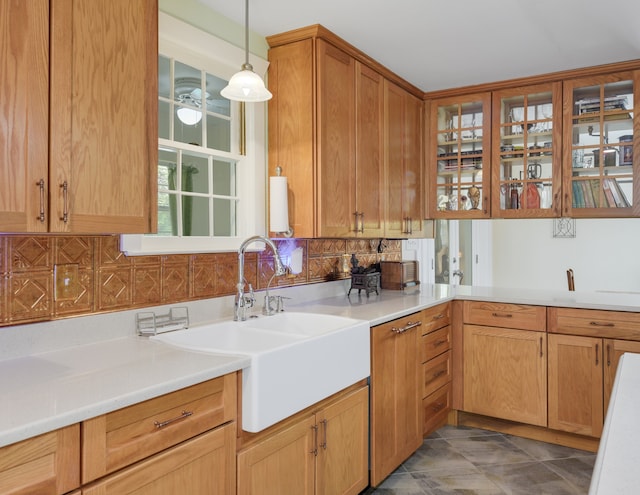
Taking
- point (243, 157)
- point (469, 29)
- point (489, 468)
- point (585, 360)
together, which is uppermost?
point (469, 29)

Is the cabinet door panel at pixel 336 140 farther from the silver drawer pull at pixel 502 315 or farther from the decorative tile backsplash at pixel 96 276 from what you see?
the silver drawer pull at pixel 502 315

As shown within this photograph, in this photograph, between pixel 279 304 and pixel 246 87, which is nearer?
pixel 246 87

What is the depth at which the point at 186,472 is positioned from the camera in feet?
4.89

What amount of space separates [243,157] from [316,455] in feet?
4.98

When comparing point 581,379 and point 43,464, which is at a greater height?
point 43,464

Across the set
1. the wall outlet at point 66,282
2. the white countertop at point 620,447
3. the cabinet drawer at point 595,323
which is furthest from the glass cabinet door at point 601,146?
the wall outlet at point 66,282

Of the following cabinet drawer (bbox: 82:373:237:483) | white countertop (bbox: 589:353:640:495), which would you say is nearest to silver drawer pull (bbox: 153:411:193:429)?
cabinet drawer (bbox: 82:373:237:483)

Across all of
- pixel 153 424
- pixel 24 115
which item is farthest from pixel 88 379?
pixel 24 115

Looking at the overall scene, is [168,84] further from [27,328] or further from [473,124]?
[473,124]

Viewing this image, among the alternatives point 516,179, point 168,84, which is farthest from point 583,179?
point 168,84

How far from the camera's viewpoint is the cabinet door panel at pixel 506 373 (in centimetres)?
318

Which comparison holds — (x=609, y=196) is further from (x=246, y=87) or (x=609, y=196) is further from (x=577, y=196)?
(x=246, y=87)

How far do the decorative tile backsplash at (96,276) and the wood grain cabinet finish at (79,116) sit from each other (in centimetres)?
35

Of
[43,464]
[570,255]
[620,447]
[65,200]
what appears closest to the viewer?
[620,447]
